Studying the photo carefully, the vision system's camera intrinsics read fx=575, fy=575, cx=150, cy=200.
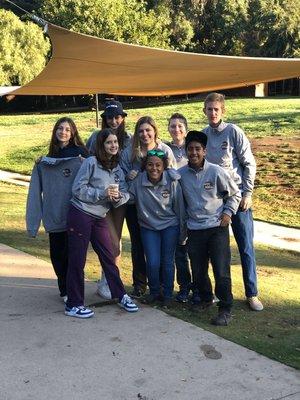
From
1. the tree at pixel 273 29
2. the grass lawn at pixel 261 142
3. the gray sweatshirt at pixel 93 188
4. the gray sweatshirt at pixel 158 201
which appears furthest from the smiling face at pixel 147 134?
the tree at pixel 273 29

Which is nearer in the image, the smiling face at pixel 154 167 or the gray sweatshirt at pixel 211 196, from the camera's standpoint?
the gray sweatshirt at pixel 211 196

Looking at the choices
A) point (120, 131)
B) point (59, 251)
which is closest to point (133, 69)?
point (120, 131)

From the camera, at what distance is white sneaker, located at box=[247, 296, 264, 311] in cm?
507

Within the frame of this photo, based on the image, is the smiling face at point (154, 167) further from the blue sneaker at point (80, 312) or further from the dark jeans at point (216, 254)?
the blue sneaker at point (80, 312)

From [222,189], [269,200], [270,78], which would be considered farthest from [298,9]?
[222,189]

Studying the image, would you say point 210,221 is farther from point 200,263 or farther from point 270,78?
point 270,78

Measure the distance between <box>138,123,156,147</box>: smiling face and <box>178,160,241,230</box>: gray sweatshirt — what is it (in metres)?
0.48

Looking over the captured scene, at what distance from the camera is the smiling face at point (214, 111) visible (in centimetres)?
480

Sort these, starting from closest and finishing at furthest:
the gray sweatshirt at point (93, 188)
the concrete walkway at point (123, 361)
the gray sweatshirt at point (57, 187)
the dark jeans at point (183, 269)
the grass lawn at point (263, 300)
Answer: the concrete walkway at point (123, 361) < the grass lawn at point (263, 300) < the gray sweatshirt at point (93, 188) < the gray sweatshirt at point (57, 187) < the dark jeans at point (183, 269)

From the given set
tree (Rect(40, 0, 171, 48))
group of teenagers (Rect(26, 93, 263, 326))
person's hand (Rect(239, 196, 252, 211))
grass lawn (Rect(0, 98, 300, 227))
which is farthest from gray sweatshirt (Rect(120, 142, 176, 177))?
tree (Rect(40, 0, 171, 48))

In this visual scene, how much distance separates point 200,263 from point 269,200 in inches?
325

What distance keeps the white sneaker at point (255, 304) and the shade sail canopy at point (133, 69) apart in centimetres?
245

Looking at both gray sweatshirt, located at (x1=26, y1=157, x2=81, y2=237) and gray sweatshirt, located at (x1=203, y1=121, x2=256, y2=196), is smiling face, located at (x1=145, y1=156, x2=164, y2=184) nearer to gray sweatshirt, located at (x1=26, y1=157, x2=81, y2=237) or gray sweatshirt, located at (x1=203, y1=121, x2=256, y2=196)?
gray sweatshirt, located at (x1=203, y1=121, x2=256, y2=196)

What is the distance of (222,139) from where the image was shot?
4.93 meters
